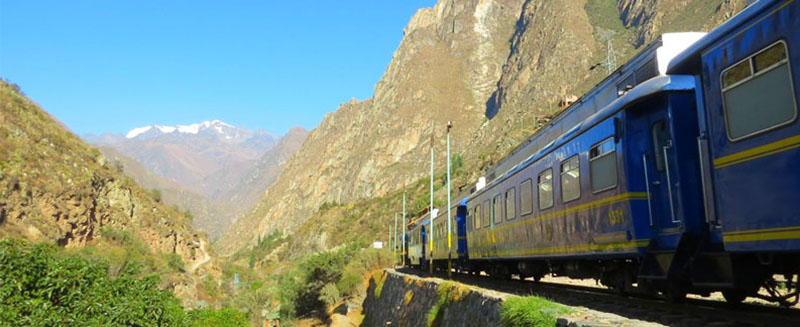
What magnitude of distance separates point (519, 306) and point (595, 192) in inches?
106

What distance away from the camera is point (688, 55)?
24.8 feet

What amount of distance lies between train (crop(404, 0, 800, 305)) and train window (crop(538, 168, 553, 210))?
46 millimetres

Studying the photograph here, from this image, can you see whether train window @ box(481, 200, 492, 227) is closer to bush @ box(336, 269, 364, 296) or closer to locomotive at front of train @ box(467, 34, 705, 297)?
locomotive at front of train @ box(467, 34, 705, 297)

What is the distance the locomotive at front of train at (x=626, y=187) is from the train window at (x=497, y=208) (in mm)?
2232

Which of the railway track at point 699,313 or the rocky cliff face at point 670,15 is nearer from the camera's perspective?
the railway track at point 699,313

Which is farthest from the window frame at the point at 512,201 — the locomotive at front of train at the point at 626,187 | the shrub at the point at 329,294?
the shrub at the point at 329,294

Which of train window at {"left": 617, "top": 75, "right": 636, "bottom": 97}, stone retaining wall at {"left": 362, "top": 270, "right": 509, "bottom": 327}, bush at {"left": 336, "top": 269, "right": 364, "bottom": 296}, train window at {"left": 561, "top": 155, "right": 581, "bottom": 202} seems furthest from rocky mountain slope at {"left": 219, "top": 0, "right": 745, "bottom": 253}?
train window at {"left": 617, "top": 75, "right": 636, "bottom": 97}

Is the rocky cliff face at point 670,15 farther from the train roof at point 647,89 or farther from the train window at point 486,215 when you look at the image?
the train roof at point 647,89

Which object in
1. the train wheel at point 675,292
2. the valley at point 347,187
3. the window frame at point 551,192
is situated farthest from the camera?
the valley at point 347,187

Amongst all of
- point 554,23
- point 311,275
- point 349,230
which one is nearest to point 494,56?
point 554,23

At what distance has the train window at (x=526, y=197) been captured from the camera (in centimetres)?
1384

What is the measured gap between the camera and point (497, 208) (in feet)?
55.8

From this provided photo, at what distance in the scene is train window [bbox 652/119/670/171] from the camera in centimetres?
845

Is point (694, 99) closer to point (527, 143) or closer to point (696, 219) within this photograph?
point (696, 219)
